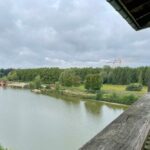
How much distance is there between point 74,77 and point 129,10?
55.0m

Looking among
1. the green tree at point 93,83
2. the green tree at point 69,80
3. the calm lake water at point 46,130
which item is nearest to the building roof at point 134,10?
the calm lake water at point 46,130

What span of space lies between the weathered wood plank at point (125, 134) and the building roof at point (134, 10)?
0.60 meters

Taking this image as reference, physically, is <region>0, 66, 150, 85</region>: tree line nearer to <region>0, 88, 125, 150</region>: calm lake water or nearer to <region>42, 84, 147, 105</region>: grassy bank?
<region>42, 84, 147, 105</region>: grassy bank

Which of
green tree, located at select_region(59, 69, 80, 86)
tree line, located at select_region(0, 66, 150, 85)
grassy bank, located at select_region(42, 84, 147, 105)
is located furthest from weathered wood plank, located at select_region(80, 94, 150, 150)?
green tree, located at select_region(59, 69, 80, 86)

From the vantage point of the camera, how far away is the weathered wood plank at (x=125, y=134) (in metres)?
0.91

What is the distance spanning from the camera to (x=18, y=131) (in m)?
19.5

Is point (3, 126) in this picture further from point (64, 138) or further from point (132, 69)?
point (132, 69)

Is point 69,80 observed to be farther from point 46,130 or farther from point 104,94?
point 46,130

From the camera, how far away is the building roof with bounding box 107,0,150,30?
5.82ft

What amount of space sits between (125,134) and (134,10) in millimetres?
1321

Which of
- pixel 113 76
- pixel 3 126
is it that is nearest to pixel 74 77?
pixel 113 76

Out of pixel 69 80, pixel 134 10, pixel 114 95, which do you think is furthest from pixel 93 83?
pixel 134 10

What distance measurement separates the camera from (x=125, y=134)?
1.06 m

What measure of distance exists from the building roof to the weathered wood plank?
603 mm
